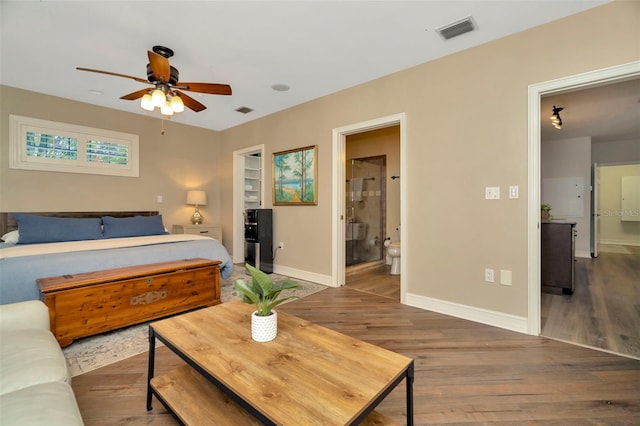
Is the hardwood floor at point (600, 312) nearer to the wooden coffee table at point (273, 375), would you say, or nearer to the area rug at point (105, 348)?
the wooden coffee table at point (273, 375)

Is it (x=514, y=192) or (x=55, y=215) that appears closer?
(x=514, y=192)

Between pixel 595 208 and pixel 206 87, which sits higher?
pixel 206 87

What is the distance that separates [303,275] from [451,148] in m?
2.55

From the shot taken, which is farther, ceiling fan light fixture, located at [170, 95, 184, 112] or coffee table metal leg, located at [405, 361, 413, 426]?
ceiling fan light fixture, located at [170, 95, 184, 112]

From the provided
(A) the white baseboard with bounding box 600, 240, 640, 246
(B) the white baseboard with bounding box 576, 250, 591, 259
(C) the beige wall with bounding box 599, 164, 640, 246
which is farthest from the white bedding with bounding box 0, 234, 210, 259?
(A) the white baseboard with bounding box 600, 240, 640, 246

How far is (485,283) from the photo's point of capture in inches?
103

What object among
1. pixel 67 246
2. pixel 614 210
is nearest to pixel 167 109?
pixel 67 246

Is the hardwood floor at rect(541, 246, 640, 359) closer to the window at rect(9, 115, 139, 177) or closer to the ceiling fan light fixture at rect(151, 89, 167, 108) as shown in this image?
the ceiling fan light fixture at rect(151, 89, 167, 108)

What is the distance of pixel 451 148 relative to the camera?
111 inches

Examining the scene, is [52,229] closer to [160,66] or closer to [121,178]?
[121,178]

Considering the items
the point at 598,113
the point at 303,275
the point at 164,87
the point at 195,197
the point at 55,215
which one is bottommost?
the point at 303,275

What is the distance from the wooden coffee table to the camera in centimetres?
90

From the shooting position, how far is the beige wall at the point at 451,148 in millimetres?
2295

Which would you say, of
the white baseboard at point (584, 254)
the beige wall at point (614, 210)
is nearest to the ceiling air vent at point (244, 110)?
the white baseboard at point (584, 254)
